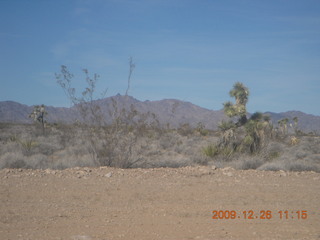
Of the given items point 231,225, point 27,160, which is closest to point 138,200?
point 231,225

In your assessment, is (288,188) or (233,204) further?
(288,188)

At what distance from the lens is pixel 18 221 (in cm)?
677

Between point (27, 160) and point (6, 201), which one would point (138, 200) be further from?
point (27, 160)

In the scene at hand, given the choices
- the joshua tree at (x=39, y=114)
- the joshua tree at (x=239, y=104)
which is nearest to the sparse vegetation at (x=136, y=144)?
the joshua tree at (x=239, y=104)

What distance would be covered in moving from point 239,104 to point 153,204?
12.7m

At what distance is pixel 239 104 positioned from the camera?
66.3 ft

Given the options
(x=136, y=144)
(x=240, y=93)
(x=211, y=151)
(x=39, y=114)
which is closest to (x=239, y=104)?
(x=240, y=93)

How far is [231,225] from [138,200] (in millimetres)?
2565

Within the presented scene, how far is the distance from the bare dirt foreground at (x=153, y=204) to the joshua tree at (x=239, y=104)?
7.24 m

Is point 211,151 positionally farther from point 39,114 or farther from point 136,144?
point 39,114
